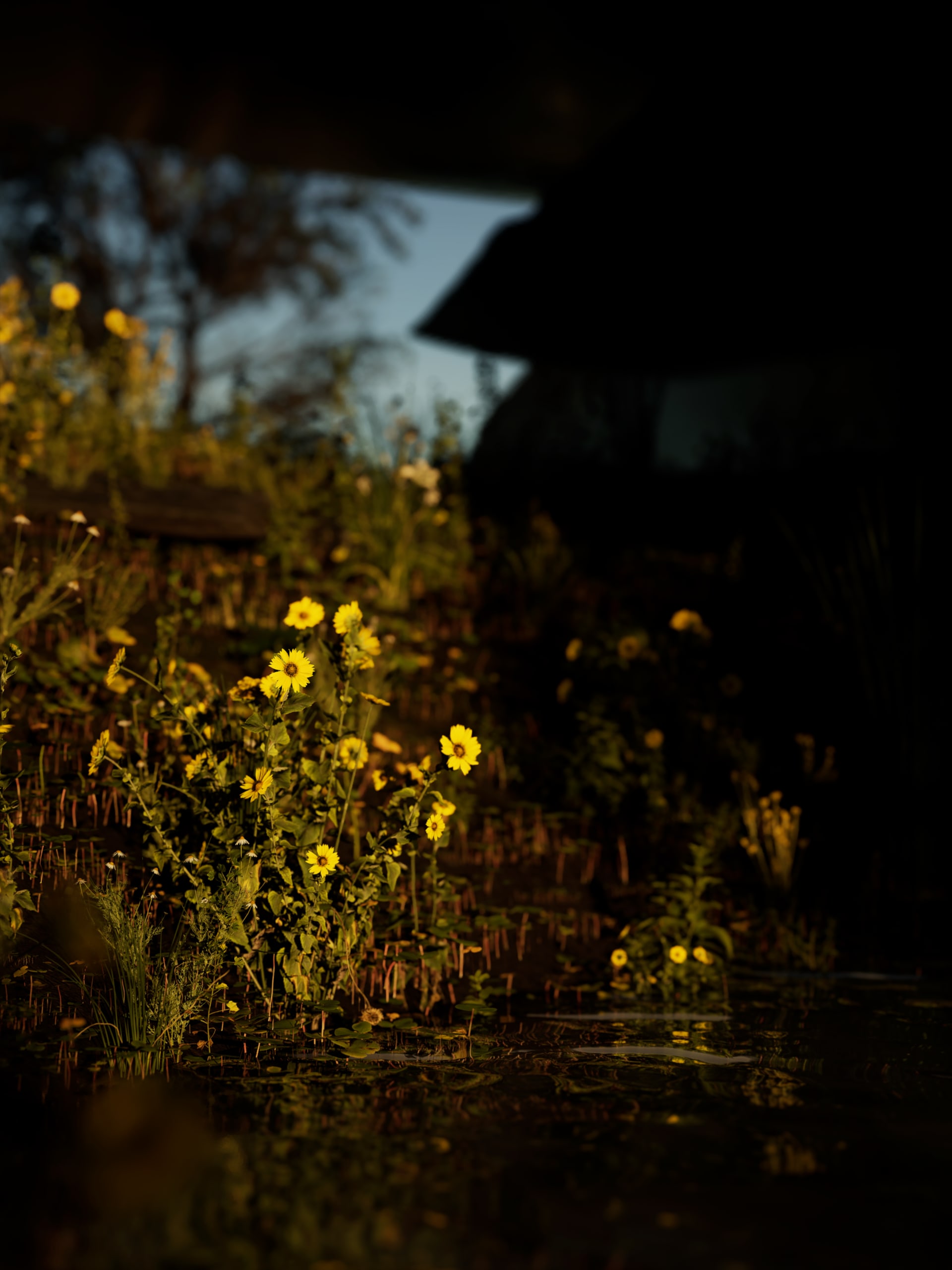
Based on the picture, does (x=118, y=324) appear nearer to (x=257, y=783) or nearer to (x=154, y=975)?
(x=257, y=783)

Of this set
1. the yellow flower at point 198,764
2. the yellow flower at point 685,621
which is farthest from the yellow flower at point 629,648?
the yellow flower at point 198,764

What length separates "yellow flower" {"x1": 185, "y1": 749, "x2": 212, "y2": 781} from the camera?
3234 millimetres

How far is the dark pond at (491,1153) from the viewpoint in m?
1.82

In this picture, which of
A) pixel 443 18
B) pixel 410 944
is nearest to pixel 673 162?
pixel 443 18

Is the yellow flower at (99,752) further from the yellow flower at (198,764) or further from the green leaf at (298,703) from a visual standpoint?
the green leaf at (298,703)

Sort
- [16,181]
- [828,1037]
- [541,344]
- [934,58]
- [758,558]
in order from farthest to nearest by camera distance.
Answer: [16,181] → [541,344] → [934,58] → [758,558] → [828,1037]

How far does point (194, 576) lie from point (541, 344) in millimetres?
5984

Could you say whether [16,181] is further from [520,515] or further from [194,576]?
[194,576]

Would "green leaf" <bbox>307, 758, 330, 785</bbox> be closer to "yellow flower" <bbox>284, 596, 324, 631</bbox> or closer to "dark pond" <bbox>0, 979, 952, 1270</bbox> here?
"yellow flower" <bbox>284, 596, 324, 631</bbox>

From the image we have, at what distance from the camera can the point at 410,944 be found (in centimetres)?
358

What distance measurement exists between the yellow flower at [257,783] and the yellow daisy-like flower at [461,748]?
442mm

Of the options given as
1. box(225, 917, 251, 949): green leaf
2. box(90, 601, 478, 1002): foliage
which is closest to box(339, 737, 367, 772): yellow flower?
box(90, 601, 478, 1002): foliage

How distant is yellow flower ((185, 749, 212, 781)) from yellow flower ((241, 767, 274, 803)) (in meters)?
0.17

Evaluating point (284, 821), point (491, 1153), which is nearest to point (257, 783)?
point (284, 821)
